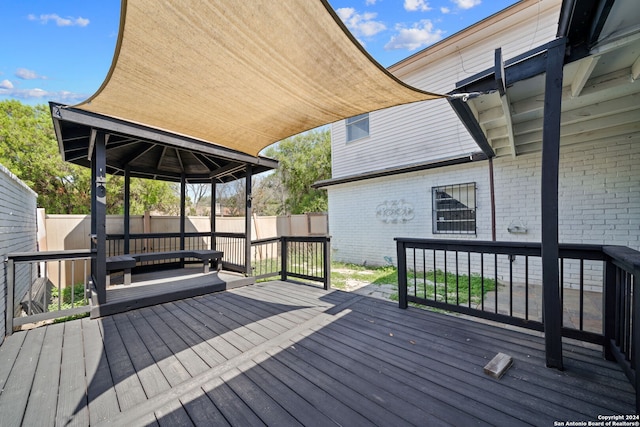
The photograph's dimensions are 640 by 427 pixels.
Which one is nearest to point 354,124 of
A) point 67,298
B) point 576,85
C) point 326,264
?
point 326,264

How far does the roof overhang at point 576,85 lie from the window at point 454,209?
140cm

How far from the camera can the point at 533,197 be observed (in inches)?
196

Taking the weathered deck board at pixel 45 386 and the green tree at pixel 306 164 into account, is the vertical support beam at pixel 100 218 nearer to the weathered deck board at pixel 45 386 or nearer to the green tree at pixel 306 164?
the weathered deck board at pixel 45 386

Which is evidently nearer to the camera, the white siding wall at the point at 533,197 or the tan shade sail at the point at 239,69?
the tan shade sail at the point at 239,69

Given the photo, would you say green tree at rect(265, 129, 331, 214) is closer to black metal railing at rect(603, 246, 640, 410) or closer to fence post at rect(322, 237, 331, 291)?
fence post at rect(322, 237, 331, 291)

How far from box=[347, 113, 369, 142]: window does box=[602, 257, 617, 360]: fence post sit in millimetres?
6733

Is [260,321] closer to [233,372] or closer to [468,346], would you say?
[233,372]

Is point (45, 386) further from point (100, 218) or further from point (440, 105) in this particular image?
point (440, 105)

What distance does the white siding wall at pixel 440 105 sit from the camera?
524cm

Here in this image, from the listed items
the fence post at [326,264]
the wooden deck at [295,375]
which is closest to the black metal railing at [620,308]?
the wooden deck at [295,375]

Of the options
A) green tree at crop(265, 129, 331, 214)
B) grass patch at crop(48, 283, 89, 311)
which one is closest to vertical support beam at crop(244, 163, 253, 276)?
grass patch at crop(48, 283, 89, 311)

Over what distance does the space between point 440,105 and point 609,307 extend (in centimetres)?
564

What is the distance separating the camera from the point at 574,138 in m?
4.35

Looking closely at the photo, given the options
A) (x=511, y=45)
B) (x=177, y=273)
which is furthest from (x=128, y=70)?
(x=511, y=45)
